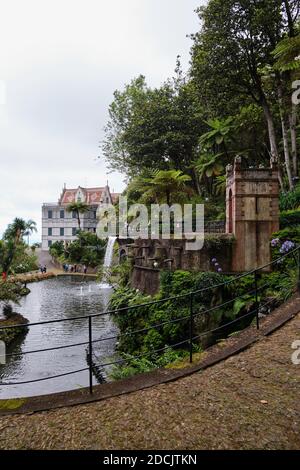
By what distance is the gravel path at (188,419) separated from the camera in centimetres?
260

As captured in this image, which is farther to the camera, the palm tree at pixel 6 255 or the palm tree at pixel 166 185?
the palm tree at pixel 6 255

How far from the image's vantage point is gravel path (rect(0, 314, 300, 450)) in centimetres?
260

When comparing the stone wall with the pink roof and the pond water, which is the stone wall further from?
the pink roof

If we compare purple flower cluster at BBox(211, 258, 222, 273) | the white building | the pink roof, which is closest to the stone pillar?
purple flower cluster at BBox(211, 258, 222, 273)

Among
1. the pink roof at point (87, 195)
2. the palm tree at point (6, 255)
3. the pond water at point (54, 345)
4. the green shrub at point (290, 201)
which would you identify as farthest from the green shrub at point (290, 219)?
the pink roof at point (87, 195)

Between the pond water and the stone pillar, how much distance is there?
201 inches

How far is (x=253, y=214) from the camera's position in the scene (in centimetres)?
942

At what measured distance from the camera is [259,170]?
9.59 meters

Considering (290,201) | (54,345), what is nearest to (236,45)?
(290,201)

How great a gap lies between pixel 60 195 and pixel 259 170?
2231 inches

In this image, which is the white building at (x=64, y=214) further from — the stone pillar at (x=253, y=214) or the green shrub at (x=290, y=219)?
the stone pillar at (x=253, y=214)

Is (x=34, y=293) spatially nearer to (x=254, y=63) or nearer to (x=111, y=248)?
(x=111, y=248)

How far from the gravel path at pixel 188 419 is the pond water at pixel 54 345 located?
437cm
